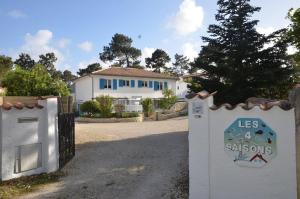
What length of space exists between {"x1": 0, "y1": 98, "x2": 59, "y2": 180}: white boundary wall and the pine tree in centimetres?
875

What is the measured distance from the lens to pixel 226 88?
1769 cm

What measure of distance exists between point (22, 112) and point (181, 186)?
5957 millimetres

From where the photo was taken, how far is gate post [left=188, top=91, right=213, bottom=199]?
A: 7746mm

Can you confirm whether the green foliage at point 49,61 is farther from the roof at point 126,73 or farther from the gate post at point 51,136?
the gate post at point 51,136

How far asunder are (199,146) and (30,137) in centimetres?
643

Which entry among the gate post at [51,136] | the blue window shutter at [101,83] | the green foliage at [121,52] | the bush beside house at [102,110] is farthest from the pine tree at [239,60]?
the green foliage at [121,52]

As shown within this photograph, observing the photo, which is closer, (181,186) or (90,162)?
(181,186)

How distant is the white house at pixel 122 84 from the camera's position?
4222cm

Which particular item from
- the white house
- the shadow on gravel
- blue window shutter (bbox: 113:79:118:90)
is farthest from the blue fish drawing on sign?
blue window shutter (bbox: 113:79:118:90)

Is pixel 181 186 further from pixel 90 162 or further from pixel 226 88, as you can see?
pixel 226 88

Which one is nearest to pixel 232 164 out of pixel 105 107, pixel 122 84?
pixel 105 107

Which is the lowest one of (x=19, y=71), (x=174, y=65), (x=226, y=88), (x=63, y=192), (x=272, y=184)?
(x=63, y=192)

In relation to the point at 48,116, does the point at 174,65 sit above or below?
above

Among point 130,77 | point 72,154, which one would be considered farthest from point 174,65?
point 72,154
